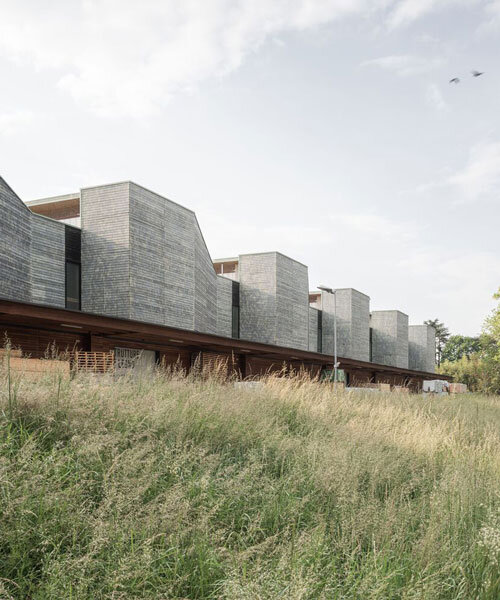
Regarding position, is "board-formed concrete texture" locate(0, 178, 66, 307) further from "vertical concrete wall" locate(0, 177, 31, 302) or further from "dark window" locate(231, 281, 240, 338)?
"dark window" locate(231, 281, 240, 338)

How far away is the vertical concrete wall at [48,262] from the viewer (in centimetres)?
1969

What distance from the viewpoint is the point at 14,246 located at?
60.1 ft

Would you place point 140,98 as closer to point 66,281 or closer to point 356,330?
point 66,281

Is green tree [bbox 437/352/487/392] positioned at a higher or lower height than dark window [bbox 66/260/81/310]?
lower

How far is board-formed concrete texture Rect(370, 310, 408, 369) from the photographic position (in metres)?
53.7

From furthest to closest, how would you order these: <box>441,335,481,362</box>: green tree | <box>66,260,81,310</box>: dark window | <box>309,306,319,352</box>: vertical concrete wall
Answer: <box>441,335,481,362</box>: green tree → <box>309,306,319,352</box>: vertical concrete wall → <box>66,260,81,310</box>: dark window

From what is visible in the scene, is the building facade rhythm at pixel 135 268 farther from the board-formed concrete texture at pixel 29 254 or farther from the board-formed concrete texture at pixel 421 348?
the board-formed concrete texture at pixel 421 348

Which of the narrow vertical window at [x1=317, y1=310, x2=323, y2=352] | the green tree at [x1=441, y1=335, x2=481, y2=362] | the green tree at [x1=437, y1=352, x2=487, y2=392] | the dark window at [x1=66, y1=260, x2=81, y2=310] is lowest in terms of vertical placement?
the green tree at [x1=437, y1=352, x2=487, y2=392]

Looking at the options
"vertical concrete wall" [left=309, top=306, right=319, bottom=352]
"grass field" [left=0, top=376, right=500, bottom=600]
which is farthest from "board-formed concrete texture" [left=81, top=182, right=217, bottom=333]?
"vertical concrete wall" [left=309, top=306, right=319, bottom=352]

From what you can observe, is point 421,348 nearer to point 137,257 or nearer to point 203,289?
point 203,289

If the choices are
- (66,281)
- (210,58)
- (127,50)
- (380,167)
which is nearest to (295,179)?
(380,167)

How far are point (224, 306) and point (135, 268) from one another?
10.6 m

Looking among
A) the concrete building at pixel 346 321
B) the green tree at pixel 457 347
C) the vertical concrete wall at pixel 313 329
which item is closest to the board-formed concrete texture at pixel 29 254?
the vertical concrete wall at pixel 313 329

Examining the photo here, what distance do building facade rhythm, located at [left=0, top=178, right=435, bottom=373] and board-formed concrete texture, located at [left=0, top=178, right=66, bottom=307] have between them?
3 centimetres
